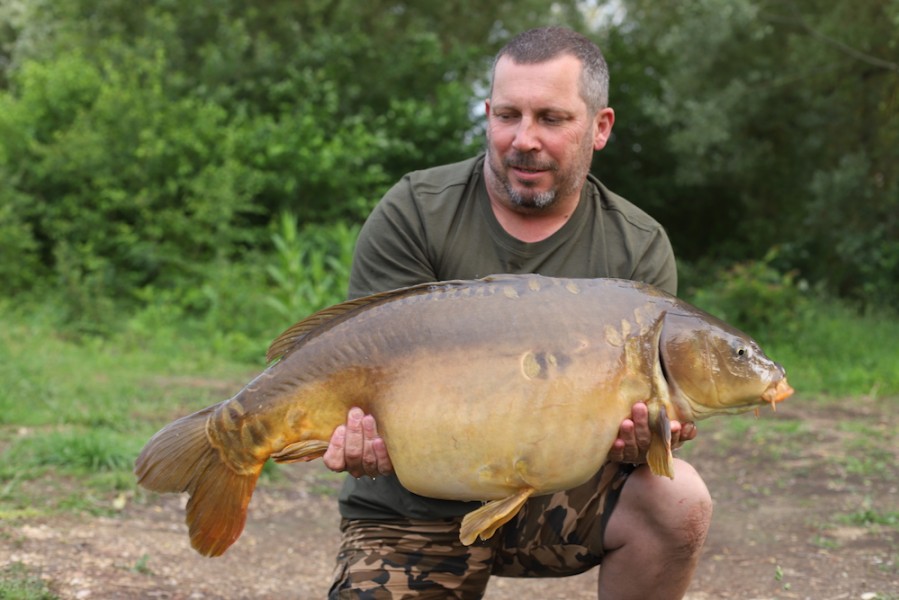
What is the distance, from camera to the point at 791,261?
1223 centimetres

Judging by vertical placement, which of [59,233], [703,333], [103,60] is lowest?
[59,233]

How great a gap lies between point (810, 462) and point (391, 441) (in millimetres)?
3643

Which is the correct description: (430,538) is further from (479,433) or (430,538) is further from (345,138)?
(345,138)

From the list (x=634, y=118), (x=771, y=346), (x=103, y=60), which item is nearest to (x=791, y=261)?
(x=634, y=118)

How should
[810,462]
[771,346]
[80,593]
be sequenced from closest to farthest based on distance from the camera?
[80,593]
[810,462]
[771,346]

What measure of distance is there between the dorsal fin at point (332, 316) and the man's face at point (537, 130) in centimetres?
44

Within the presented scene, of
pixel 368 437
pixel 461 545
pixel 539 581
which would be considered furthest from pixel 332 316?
pixel 539 581

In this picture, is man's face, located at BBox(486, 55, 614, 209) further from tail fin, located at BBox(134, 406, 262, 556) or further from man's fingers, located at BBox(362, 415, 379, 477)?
tail fin, located at BBox(134, 406, 262, 556)

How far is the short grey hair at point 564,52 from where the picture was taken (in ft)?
9.02

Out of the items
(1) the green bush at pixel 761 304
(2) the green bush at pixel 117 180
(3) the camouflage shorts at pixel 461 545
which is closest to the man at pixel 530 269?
(3) the camouflage shorts at pixel 461 545

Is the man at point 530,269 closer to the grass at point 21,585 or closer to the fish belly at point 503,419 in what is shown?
the fish belly at point 503,419

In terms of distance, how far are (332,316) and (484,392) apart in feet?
1.43

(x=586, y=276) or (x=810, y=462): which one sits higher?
(x=586, y=276)

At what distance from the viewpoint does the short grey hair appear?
2750 millimetres
